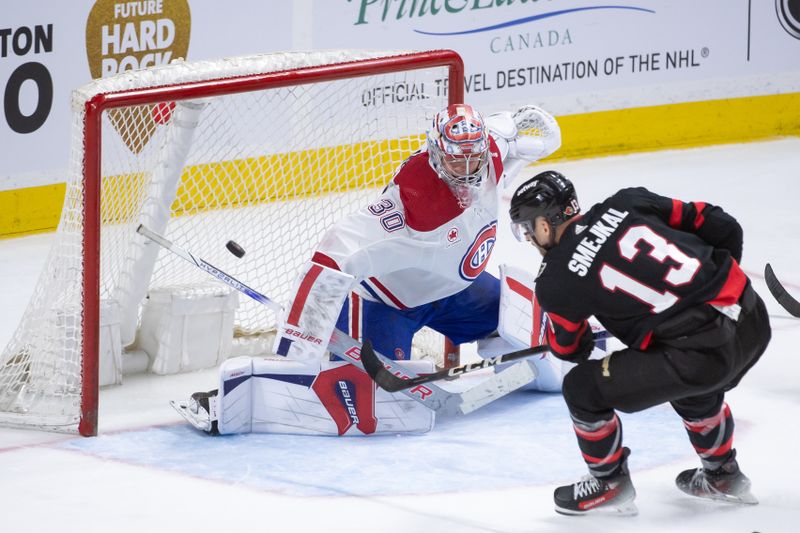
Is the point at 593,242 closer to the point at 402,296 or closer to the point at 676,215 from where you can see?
the point at 676,215

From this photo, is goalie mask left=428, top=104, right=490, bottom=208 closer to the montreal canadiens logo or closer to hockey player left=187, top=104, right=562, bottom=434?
hockey player left=187, top=104, right=562, bottom=434

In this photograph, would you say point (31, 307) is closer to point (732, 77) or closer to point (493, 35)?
point (493, 35)

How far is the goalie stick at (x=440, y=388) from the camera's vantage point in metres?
3.94

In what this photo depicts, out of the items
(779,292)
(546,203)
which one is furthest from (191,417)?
(779,292)

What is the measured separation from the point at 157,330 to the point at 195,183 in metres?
0.75

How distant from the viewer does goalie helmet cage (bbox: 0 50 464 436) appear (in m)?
3.85

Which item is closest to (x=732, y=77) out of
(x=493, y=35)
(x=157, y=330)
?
(x=493, y=35)

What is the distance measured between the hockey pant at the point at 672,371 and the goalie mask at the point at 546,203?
0.32 metres

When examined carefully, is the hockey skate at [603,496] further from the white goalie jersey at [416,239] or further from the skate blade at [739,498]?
the white goalie jersey at [416,239]

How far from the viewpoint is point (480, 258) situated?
4.04 metres

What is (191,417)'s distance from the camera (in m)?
4.00

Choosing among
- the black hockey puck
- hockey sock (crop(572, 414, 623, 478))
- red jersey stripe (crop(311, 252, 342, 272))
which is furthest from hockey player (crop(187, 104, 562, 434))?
hockey sock (crop(572, 414, 623, 478))

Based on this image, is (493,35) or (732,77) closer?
(493,35)

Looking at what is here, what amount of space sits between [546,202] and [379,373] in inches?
29.7
